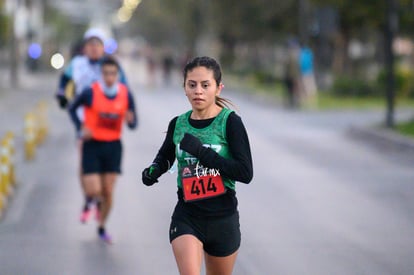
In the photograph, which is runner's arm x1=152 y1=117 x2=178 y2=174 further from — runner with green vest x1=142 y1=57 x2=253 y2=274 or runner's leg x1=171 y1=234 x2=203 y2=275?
runner's leg x1=171 y1=234 x2=203 y2=275

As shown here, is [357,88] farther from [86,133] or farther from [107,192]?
[86,133]

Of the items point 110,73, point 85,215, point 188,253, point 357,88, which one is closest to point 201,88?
point 188,253

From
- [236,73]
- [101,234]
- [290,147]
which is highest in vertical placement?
[101,234]

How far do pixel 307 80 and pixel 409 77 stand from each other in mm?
5279

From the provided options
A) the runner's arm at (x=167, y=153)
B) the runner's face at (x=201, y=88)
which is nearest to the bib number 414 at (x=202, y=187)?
the runner's arm at (x=167, y=153)

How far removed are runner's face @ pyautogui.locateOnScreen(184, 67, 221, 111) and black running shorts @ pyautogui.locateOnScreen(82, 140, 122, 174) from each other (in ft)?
13.3

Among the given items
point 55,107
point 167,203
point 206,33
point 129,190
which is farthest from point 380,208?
point 206,33

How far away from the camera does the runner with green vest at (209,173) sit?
206 inches

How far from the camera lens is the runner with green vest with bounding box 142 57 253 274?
523 centimetres

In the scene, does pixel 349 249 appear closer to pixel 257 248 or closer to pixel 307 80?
pixel 257 248

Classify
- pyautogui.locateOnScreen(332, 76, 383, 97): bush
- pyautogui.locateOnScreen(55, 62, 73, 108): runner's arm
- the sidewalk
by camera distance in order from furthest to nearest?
pyautogui.locateOnScreen(332, 76, 383, 97): bush
the sidewalk
pyautogui.locateOnScreen(55, 62, 73, 108): runner's arm

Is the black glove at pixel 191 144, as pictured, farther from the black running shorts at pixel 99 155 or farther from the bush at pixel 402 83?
the bush at pixel 402 83

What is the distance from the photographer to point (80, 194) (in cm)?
1330

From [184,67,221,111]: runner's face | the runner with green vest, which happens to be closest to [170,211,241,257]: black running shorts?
the runner with green vest
